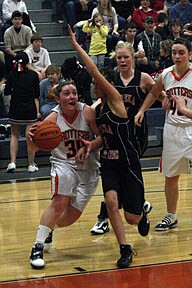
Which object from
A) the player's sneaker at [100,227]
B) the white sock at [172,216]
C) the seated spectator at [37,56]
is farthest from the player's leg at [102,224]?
the seated spectator at [37,56]

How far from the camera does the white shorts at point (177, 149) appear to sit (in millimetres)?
7247

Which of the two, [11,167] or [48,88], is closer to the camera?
[11,167]

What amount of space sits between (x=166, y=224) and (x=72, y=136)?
63.2 inches

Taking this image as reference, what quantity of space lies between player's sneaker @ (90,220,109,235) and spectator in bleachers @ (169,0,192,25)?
28.1 feet

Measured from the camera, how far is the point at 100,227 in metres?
7.48

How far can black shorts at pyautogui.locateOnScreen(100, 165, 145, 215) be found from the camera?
6.46 m

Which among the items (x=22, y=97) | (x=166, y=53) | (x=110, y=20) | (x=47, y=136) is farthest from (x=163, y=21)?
(x=47, y=136)

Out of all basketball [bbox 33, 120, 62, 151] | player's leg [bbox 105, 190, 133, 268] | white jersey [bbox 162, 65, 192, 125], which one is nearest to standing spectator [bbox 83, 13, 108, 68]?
white jersey [bbox 162, 65, 192, 125]

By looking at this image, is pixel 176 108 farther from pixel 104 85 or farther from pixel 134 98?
pixel 104 85

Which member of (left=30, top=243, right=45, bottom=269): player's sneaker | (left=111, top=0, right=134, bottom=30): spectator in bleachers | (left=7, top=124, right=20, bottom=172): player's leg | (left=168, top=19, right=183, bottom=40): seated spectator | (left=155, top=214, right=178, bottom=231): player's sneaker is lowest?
(left=7, top=124, right=20, bottom=172): player's leg

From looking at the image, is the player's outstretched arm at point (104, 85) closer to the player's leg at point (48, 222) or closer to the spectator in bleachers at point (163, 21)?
the player's leg at point (48, 222)

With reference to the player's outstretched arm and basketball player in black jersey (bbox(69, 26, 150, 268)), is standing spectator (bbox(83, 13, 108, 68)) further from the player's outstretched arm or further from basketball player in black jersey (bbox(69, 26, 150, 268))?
the player's outstretched arm

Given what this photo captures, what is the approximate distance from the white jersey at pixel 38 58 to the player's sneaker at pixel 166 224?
604cm

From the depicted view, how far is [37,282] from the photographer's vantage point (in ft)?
19.1
